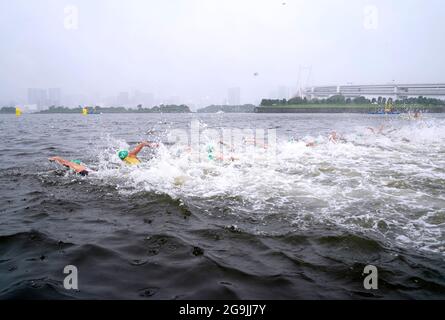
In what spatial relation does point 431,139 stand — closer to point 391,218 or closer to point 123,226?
point 391,218

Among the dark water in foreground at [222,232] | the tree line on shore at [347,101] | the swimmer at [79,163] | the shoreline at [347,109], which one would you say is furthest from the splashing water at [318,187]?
the tree line on shore at [347,101]

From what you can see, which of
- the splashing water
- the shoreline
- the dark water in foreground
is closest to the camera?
the dark water in foreground

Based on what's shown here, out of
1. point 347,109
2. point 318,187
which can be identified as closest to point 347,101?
point 347,109

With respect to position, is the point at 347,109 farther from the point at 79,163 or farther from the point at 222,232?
the point at 222,232

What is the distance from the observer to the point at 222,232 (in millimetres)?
5195

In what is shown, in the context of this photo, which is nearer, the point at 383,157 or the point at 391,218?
the point at 391,218

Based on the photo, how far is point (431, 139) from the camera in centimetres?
1866

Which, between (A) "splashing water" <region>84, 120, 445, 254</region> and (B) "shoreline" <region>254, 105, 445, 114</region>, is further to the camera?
(B) "shoreline" <region>254, 105, 445, 114</region>

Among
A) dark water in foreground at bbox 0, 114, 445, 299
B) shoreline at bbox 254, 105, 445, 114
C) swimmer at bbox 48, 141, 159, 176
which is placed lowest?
dark water in foreground at bbox 0, 114, 445, 299

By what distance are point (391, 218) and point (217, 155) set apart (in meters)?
7.37

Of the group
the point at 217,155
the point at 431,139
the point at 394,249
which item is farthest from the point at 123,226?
the point at 431,139

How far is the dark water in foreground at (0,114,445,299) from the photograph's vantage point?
362 centimetres

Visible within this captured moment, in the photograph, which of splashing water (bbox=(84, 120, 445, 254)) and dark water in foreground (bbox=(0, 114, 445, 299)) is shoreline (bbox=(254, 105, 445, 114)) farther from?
dark water in foreground (bbox=(0, 114, 445, 299))

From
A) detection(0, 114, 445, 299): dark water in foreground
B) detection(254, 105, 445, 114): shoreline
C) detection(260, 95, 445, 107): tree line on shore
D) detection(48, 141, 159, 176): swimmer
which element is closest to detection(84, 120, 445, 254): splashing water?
detection(0, 114, 445, 299): dark water in foreground
